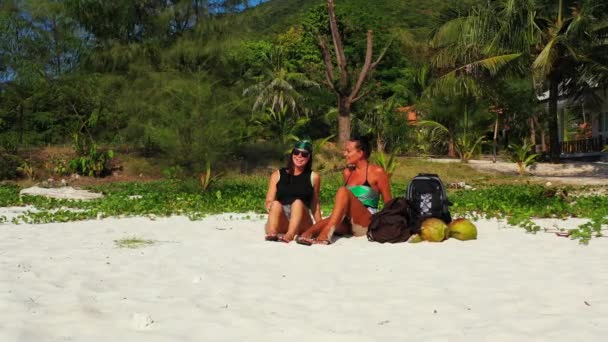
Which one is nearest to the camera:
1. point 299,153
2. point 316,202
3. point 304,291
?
point 304,291

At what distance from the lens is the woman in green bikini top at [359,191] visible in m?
6.69

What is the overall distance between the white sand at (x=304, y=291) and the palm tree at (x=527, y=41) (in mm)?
16414

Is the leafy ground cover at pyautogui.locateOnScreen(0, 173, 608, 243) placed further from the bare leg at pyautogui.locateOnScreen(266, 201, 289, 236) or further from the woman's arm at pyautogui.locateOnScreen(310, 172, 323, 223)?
the bare leg at pyautogui.locateOnScreen(266, 201, 289, 236)

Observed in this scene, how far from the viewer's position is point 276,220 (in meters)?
6.73

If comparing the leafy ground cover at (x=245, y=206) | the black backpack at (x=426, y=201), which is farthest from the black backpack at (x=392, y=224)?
the leafy ground cover at (x=245, y=206)

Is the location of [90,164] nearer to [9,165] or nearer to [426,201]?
[9,165]

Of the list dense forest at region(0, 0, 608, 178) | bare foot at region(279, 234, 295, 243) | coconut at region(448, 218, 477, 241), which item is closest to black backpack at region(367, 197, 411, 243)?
coconut at region(448, 218, 477, 241)

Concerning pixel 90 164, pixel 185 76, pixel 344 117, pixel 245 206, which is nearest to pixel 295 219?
pixel 245 206

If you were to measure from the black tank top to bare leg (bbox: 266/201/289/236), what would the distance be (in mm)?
183

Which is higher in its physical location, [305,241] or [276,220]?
[276,220]

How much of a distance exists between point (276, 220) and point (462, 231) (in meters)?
2.18

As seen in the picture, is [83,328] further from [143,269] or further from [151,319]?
[143,269]

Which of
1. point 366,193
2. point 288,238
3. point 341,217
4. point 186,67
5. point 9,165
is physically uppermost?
point 186,67

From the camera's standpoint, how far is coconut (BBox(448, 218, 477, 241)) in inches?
264
